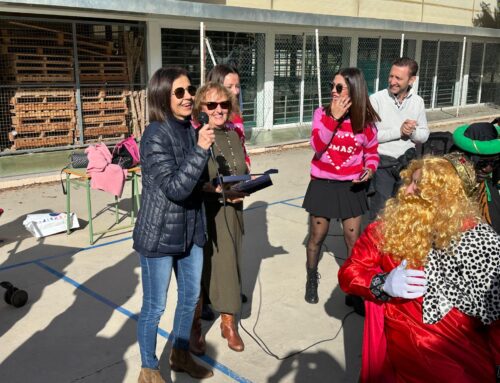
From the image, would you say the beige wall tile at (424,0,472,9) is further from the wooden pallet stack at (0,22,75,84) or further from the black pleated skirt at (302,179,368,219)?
the black pleated skirt at (302,179,368,219)

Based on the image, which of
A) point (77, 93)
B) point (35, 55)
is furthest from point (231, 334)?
point (35, 55)

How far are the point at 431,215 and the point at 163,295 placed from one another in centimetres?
147

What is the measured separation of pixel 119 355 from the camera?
3.38 m

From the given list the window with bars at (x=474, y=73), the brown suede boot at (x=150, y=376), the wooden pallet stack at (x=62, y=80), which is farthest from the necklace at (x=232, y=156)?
the window with bars at (x=474, y=73)

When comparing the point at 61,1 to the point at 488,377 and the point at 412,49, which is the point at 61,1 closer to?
the point at 488,377

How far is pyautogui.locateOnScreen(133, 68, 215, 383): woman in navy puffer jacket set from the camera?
2561 mm

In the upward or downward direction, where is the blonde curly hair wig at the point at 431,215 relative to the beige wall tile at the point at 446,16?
downward

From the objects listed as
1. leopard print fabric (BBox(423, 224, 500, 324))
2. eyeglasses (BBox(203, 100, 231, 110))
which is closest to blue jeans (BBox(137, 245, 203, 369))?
eyeglasses (BBox(203, 100, 231, 110))

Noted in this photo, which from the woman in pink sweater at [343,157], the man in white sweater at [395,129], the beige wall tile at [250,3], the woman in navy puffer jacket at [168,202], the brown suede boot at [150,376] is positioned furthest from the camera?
the beige wall tile at [250,3]

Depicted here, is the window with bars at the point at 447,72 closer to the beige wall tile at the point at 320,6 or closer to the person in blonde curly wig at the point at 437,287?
the beige wall tile at the point at 320,6

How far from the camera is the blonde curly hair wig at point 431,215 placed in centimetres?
213

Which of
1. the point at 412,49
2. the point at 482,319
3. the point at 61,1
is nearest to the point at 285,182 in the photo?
the point at 61,1

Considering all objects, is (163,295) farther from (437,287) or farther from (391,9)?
(391,9)

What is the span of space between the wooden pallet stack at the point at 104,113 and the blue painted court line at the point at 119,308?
20.0 feet
